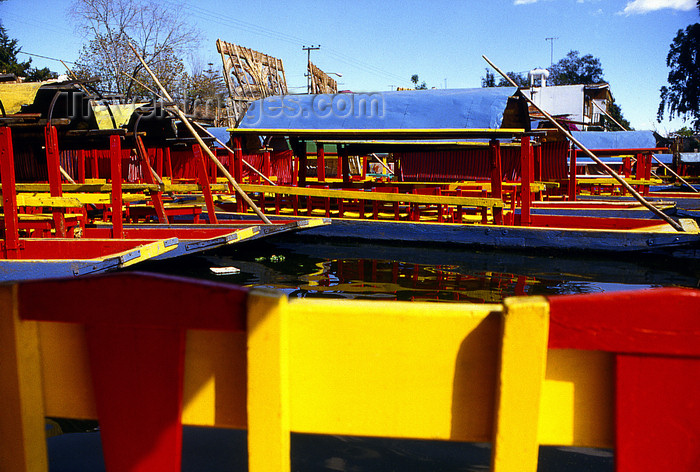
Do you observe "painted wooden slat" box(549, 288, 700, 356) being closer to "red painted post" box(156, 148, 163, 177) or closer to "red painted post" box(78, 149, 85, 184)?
"red painted post" box(78, 149, 85, 184)

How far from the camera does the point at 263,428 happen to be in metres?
1.42

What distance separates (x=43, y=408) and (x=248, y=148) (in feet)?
35.5

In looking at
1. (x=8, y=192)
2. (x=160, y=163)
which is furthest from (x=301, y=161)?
(x=8, y=192)

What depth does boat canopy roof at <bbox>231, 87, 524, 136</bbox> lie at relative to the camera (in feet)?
32.7

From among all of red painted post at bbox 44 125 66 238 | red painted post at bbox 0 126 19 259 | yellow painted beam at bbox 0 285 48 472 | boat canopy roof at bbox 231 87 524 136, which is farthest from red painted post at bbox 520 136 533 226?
yellow painted beam at bbox 0 285 48 472

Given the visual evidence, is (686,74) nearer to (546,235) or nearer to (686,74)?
(686,74)

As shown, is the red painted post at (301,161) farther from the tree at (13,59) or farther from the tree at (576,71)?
the tree at (576,71)

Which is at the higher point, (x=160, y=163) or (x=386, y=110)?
(x=386, y=110)

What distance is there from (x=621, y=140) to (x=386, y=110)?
12459mm

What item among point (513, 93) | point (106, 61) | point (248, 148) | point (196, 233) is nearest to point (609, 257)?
point (513, 93)

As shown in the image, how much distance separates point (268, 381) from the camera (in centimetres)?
138

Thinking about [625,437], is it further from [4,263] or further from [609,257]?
[609,257]

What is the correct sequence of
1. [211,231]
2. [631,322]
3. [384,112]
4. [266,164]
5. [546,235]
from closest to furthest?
[631,322]
[211,231]
[546,235]
[384,112]
[266,164]

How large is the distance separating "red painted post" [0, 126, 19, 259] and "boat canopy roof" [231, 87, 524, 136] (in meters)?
4.94
